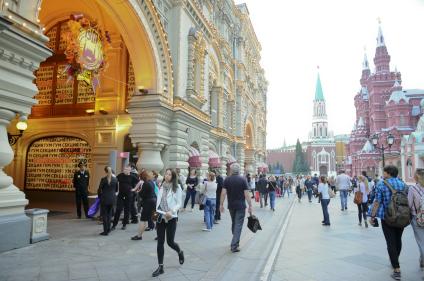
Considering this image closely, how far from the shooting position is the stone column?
21.8 ft

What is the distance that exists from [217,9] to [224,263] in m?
23.2

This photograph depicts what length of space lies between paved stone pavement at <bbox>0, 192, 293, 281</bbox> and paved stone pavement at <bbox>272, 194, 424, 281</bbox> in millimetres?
628

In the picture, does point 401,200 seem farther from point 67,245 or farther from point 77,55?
point 77,55

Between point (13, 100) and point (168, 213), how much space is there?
444 cm

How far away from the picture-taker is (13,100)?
7000 millimetres

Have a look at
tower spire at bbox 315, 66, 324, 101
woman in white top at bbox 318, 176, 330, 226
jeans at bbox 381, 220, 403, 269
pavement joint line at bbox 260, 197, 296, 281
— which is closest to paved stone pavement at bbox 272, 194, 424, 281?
pavement joint line at bbox 260, 197, 296, 281

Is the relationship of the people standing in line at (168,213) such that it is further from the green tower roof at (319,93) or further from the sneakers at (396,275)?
the green tower roof at (319,93)

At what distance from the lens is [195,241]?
26.9ft

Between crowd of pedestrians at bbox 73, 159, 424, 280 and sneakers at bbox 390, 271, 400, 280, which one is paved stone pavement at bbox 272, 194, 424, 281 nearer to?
sneakers at bbox 390, 271, 400, 280

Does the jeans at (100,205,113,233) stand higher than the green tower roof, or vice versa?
the green tower roof

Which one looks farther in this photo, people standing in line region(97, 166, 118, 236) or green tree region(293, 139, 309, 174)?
green tree region(293, 139, 309, 174)

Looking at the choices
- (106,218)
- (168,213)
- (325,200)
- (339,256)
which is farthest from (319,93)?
(168,213)

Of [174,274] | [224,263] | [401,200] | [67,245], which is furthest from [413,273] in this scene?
[67,245]

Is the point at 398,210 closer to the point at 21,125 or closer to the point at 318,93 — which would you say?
the point at 21,125
